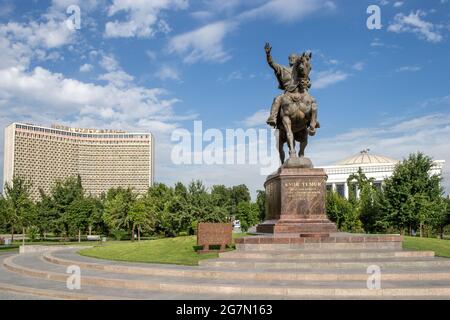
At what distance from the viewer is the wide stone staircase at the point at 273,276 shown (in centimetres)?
881

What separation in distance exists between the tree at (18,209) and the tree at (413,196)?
30908mm

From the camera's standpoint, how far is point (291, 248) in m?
12.9

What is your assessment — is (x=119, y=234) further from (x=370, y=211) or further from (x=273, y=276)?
(x=273, y=276)

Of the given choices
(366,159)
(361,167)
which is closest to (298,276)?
(361,167)

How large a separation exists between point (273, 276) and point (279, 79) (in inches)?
374

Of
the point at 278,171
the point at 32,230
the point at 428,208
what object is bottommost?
Answer: the point at 32,230

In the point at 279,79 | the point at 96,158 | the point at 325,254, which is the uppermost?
the point at 96,158

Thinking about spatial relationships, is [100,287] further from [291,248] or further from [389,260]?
[389,260]

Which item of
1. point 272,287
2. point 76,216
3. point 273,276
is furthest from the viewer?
point 76,216

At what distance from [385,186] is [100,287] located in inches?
1137

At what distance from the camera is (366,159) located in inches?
3755

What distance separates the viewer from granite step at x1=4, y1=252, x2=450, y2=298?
28.3ft

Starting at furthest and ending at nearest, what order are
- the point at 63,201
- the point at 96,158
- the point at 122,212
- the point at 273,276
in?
the point at 96,158 < the point at 122,212 < the point at 63,201 < the point at 273,276

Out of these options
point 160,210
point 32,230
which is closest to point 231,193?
point 160,210
